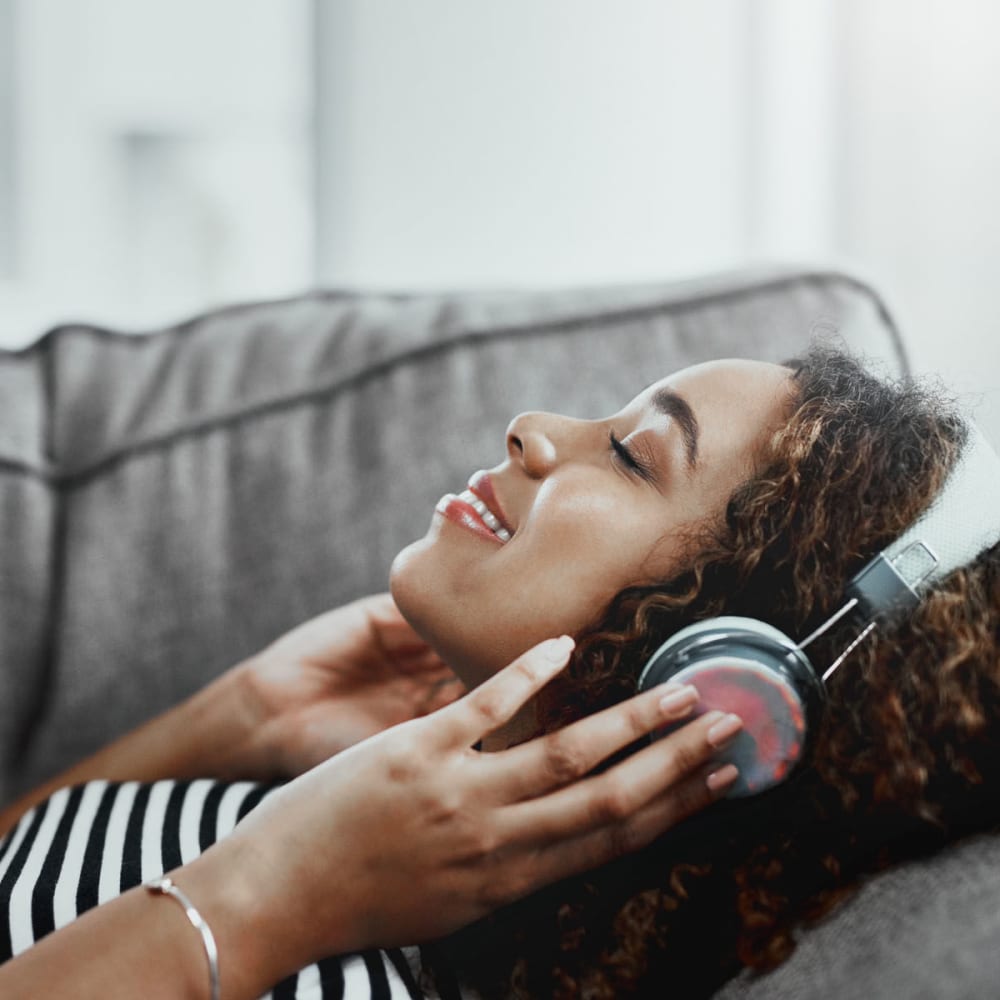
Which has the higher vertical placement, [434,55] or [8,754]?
[434,55]

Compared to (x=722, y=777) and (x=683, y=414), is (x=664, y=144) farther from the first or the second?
(x=722, y=777)

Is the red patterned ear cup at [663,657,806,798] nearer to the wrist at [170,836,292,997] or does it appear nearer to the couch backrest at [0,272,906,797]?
the wrist at [170,836,292,997]

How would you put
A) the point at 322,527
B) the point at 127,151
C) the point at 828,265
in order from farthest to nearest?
the point at 127,151, the point at 828,265, the point at 322,527

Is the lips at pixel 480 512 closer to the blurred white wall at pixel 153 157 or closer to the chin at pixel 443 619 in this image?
the chin at pixel 443 619

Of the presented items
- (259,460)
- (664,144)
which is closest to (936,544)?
(259,460)

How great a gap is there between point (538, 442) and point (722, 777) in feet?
0.80

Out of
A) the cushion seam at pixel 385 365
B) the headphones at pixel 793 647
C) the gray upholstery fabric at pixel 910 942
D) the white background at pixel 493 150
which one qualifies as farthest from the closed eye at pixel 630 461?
the white background at pixel 493 150

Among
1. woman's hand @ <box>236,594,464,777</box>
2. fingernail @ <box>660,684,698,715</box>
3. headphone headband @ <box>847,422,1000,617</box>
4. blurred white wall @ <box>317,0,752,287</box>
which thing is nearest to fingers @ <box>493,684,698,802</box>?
fingernail @ <box>660,684,698,715</box>

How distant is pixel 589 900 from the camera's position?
0.62 metres

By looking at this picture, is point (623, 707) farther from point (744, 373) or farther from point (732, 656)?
point (744, 373)

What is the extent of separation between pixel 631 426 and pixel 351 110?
148cm

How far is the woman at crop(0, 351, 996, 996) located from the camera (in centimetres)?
57

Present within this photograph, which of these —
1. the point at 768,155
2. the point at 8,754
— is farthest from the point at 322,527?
the point at 768,155

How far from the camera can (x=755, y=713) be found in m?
0.56
